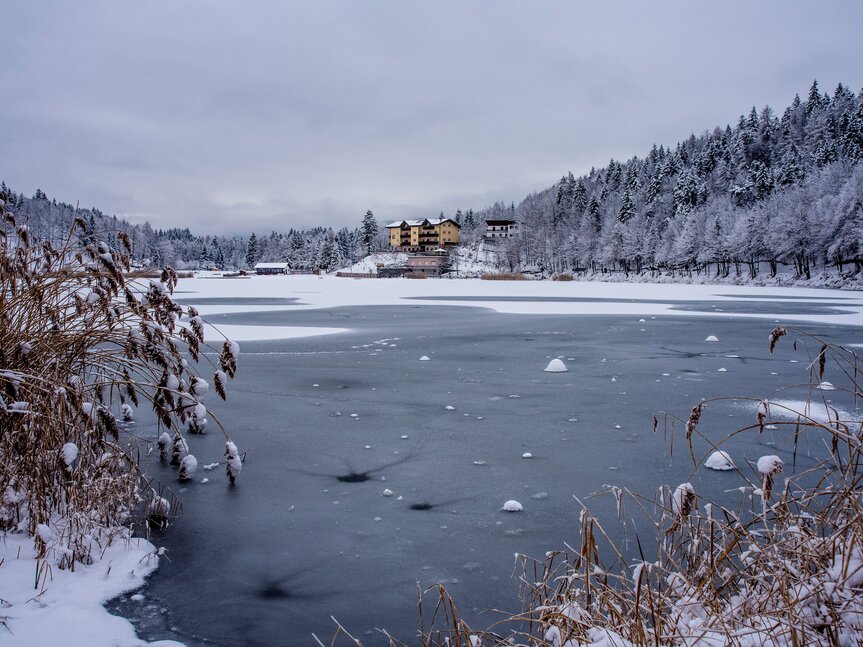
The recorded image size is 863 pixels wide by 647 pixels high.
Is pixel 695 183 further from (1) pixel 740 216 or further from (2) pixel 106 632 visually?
(2) pixel 106 632

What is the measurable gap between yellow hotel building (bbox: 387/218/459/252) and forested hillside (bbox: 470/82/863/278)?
21.6m

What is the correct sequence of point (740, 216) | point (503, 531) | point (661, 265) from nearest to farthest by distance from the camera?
point (503, 531) → point (740, 216) → point (661, 265)

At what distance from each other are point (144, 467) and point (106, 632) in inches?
110

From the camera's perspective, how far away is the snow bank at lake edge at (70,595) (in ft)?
9.77

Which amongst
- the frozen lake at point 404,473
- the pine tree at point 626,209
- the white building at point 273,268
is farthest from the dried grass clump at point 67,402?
the white building at point 273,268

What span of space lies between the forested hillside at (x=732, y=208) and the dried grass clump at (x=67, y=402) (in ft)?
205

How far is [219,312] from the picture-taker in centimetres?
2466

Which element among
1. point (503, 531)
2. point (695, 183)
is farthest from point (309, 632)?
point (695, 183)

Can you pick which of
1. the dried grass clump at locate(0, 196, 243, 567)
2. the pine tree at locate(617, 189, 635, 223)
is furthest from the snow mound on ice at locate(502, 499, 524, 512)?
the pine tree at locate(617, 189, 635, 223)

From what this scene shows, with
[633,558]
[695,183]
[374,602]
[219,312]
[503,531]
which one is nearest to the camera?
[374,602]

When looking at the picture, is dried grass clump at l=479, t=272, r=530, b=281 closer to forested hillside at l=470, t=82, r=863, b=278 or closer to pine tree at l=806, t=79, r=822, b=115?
forested hillside at l=470, t=82, r=863, b=278

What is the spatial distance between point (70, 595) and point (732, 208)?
3601 inches

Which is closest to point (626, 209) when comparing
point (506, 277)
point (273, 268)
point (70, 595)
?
point (506, 277)

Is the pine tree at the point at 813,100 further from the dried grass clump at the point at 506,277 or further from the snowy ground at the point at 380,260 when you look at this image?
the snowy ground at the point at 380,260
